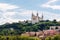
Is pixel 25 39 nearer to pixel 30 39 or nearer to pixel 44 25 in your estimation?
pixel 30 39

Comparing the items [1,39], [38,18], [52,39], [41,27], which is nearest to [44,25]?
[41,27]

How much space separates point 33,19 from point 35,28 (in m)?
47.9

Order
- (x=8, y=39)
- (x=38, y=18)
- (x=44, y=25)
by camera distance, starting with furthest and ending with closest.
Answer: (x=38, y=18) < (x=44, y=25) < (x=8, y=39)

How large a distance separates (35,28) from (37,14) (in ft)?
178

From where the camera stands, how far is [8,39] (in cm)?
7156

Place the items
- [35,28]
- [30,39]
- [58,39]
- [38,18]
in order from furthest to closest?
[38,18]
[35,28]
[30,39]
[58,39]

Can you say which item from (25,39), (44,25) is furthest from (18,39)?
(44,25)

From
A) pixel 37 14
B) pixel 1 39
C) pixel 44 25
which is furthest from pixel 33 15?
pixel 1 39

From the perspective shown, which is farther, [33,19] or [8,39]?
[33,19]

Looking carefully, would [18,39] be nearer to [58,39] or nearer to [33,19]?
[58,39]

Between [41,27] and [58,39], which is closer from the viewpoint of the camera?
[58,39]

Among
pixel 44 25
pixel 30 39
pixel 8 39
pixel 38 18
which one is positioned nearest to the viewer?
pixel 30 39

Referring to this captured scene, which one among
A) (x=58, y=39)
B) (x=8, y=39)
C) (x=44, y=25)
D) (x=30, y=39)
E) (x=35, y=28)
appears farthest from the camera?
(x=44, y=25)

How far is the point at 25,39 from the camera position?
67.1 m
